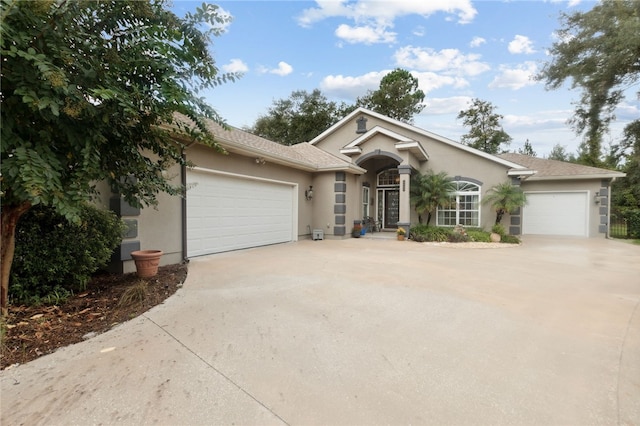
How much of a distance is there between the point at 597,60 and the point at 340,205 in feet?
45.7

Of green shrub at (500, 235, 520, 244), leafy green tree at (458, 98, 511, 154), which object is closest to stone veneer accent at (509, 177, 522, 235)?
green shrub at (500, 235, 520, 244)

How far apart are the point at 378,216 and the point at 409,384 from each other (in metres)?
13.5

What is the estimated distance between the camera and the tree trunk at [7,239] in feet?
11.2

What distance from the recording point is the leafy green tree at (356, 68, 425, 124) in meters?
27.0

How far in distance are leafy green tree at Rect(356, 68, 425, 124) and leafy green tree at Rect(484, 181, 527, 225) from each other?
1621cm

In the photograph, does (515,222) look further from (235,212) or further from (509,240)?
(235,212)

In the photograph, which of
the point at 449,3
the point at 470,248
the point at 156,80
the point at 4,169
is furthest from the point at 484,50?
the point at 4,169

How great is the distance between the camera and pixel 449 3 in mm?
8930

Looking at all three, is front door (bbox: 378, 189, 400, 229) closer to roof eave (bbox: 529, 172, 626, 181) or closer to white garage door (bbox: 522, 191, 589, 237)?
white garage door (bbox: 522, 191, 589, 237)

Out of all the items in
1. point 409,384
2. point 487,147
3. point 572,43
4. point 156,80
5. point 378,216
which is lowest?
point 409,384

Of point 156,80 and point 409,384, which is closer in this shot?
point 409,384

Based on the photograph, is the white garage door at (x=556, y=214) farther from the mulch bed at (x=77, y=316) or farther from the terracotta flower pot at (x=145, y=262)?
the mulch bed at (x=77, y=316)

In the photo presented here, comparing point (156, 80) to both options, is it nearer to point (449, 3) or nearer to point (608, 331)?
point (608, 331)

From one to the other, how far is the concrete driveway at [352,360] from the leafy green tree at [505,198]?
7.31 meters
